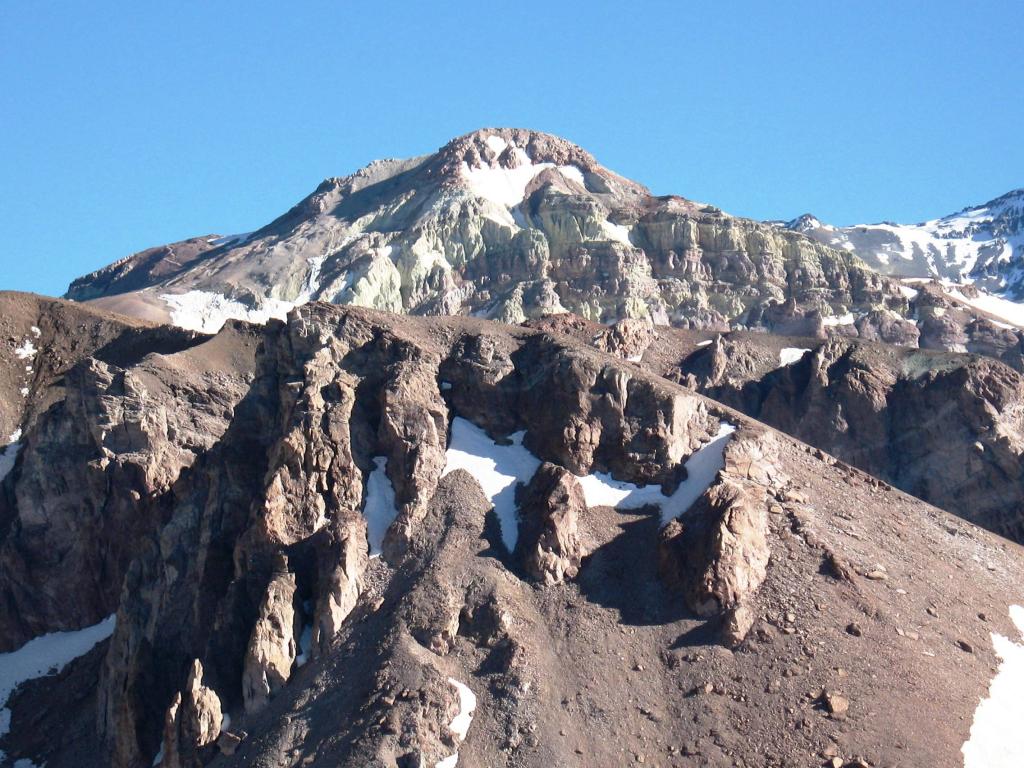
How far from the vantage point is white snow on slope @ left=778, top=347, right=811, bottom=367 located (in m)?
120

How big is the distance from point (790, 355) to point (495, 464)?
54.0 meters

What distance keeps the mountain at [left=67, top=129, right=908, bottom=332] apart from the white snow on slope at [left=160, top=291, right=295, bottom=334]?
24cm

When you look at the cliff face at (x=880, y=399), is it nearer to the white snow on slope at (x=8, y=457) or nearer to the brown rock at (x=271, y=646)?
the white snow on slope at (x=8, y=457)

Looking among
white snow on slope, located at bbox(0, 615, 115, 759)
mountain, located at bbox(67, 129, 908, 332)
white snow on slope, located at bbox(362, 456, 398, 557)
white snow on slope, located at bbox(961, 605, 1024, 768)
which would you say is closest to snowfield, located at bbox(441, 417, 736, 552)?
white snow on slope, located at bbox(362, 456, 398, 557)

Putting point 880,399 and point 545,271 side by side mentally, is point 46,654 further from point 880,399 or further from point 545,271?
point 545,271

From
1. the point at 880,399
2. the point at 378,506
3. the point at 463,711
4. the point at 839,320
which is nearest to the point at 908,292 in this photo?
Result: the point at 839,320

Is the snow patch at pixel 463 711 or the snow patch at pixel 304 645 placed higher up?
the snow patch at pixel 304 645

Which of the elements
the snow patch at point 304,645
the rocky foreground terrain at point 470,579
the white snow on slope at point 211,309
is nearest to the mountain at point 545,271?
the white snow on slope at point 211,309

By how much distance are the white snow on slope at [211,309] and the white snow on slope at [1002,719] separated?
11817cm

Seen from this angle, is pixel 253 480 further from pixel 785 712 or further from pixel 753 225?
pixel 753 225

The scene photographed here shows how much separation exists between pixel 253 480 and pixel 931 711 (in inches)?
1384

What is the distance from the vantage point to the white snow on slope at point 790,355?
120 m

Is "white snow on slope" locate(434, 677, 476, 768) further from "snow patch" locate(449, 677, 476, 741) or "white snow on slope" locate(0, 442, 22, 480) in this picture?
"white snow on slope" locate(0, 442, 22, 480)

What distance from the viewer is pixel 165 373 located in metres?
93.1
